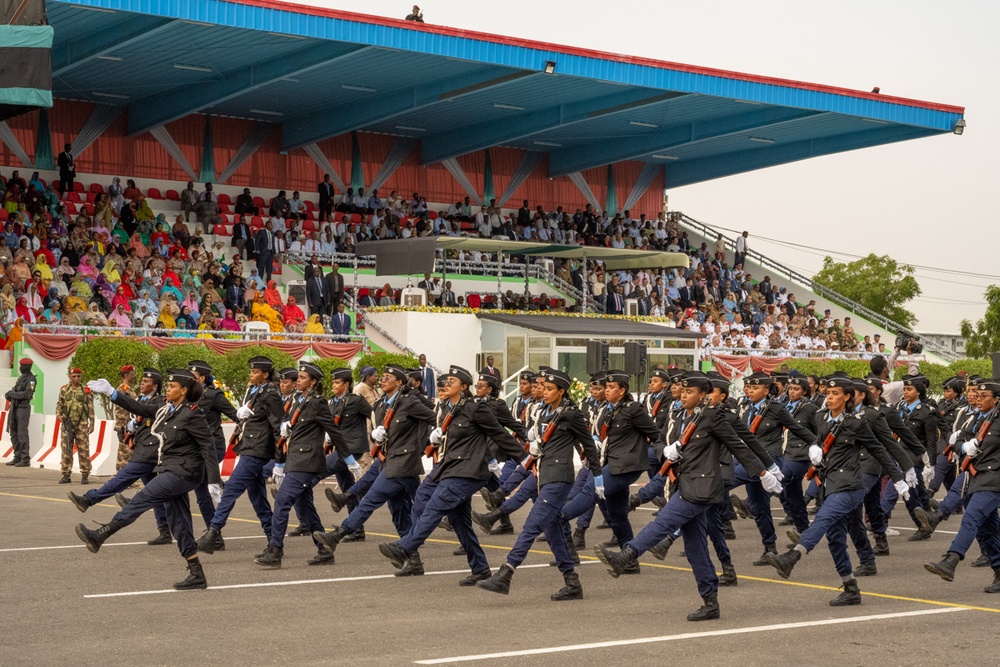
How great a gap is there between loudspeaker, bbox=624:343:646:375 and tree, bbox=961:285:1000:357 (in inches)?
1352

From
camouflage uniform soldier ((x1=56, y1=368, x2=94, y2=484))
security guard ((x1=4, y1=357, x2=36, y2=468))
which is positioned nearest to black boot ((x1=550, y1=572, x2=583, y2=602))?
camouflage uniform soldier ((x1=56, y1=368, x2=94, y2=484))

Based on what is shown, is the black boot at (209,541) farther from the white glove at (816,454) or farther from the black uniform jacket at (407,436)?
the white glove at (816,454)

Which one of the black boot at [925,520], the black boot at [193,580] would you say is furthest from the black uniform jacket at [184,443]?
the black boot at [925,520]

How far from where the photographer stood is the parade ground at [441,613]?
8.80 m

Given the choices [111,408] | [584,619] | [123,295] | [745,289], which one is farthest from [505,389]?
[584,619]

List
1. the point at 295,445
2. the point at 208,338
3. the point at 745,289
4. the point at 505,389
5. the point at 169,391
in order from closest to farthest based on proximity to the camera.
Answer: the point at 169,391
the point at 295,445
the point at 208,338
the point at 505,389
the point at 745,289

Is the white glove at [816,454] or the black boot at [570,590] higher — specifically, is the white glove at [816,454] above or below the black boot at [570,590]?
above

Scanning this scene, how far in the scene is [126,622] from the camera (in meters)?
9.64

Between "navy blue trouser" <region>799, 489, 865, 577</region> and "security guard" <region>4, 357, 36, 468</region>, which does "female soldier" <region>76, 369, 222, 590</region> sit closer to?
"navy blue trouser" <region>799, 489, 865, 577</region>

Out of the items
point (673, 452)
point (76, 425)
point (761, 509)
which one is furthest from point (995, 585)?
point (76, 425)

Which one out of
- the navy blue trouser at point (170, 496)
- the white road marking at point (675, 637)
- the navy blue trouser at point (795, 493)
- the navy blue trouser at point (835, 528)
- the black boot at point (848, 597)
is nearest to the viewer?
the white road marking at point (675, 637)

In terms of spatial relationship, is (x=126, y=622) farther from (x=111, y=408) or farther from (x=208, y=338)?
(x=208, y=338)

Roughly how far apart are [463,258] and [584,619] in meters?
29.1

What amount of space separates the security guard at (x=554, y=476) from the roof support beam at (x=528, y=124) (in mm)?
27804
